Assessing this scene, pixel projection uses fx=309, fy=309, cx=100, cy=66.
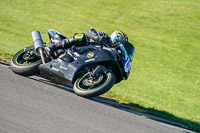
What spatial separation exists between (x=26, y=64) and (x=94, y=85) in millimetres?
1398

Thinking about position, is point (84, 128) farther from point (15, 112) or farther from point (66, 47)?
point (66, 47)

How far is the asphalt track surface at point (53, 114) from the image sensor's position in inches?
147

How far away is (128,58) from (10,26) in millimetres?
8576

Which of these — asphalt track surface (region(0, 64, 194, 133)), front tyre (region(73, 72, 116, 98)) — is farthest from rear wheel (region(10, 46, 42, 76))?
front tyre (region(73, 72, 116, 98))

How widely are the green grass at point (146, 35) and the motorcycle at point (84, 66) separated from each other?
1395 millimetres

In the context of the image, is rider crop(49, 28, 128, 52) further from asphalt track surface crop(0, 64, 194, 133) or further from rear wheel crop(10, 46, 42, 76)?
asphalt track surface crop(0, 64, 194, 133)

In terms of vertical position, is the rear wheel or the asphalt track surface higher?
the rear wheel

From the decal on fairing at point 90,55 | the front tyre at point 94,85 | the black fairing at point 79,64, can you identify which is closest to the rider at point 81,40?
the black fairing at point 79,64

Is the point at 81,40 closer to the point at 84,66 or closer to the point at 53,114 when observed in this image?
the point at 84,66

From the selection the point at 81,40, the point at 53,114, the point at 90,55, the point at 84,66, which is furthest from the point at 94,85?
the point at 53,114

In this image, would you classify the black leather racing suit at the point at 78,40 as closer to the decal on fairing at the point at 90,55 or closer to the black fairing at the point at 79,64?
the black fairing at the point at 79,64

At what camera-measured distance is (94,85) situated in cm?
527

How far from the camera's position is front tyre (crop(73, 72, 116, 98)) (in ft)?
16.4

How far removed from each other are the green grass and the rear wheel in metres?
1.81
